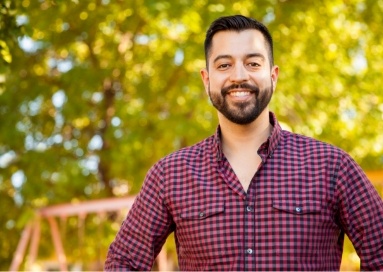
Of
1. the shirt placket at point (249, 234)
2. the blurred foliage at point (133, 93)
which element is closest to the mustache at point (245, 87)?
the shirt placket at point (249, 234)

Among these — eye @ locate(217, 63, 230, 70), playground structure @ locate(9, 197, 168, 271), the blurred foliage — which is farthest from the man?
the blurred foliage

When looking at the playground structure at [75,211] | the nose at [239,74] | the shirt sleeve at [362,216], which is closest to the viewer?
the shirt sleeve at [362,216]

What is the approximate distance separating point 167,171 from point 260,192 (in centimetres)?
30

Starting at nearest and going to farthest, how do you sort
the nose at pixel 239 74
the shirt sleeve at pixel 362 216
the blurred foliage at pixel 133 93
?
the shirt sleeve at pixel 362 216
the nose at pixel 239 74
the blurred foliage at pixel 133 93

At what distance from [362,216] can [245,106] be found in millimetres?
448

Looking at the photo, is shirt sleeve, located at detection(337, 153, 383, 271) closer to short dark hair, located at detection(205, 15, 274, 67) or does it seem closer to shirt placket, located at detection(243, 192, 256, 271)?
shirt placket, located at detection(243, 192, 256, 271)

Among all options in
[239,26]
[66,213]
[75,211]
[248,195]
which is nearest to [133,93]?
[66,213]

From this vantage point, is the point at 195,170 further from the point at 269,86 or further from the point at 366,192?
the point at 366,192

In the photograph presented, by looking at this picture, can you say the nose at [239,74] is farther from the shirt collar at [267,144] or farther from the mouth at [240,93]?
the shirt collar at [267,144]

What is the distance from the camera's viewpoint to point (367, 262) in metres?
2.19

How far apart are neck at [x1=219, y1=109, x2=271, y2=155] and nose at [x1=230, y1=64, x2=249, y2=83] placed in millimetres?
129

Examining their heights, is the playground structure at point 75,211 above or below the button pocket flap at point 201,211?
below

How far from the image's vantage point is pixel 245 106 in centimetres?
232

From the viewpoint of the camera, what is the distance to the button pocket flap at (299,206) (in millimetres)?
2199
